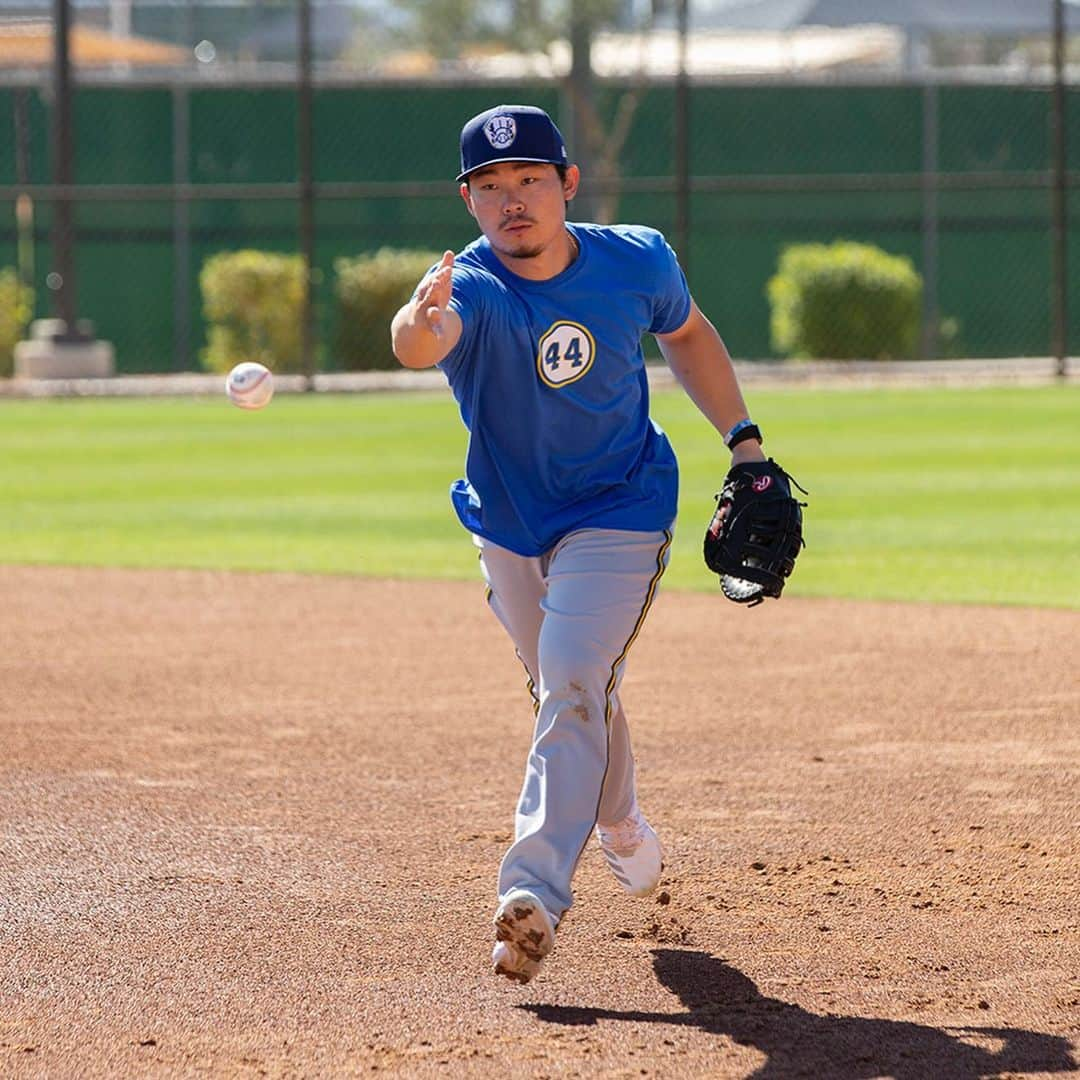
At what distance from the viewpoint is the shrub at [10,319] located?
952 inches

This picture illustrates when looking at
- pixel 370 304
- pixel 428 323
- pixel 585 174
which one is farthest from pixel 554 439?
pixel 585 174

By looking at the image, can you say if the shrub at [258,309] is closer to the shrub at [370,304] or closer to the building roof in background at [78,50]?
the shrub at [370,304]

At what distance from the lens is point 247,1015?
4180mm

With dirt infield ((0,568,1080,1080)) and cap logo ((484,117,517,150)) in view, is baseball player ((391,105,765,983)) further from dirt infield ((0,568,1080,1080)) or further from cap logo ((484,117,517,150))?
dirt infield ((0,568,1080,1080))

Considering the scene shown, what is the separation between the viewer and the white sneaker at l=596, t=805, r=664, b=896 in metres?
4.88

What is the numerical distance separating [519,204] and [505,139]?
143mm

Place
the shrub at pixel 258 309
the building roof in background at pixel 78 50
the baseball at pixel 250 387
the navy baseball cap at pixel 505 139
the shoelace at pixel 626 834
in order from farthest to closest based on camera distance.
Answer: the building roof in background at pixel 78 50 < the shrub at pixel 258 309 < the baseball at pixel 250 387 < the shoelace at pixel 626 834 < the navy baseball cap at pixel 505 139

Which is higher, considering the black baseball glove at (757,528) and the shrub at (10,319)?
the shrub at (10,319)

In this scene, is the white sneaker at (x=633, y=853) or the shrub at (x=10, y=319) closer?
the white sneaker at (x=633, y=853)

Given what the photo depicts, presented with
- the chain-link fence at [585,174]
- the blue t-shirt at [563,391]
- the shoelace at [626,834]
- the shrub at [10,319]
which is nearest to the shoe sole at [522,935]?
the shoelace at [626,834]

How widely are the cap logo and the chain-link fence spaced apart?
2113 centimetres

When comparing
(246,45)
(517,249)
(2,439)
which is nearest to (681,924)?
(517,249)

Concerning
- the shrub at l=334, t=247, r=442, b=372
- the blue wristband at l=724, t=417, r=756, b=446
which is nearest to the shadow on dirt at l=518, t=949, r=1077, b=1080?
the blue wristband at l=724, t=417, r=756, b=446

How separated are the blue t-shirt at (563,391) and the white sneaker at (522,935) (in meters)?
0.87
